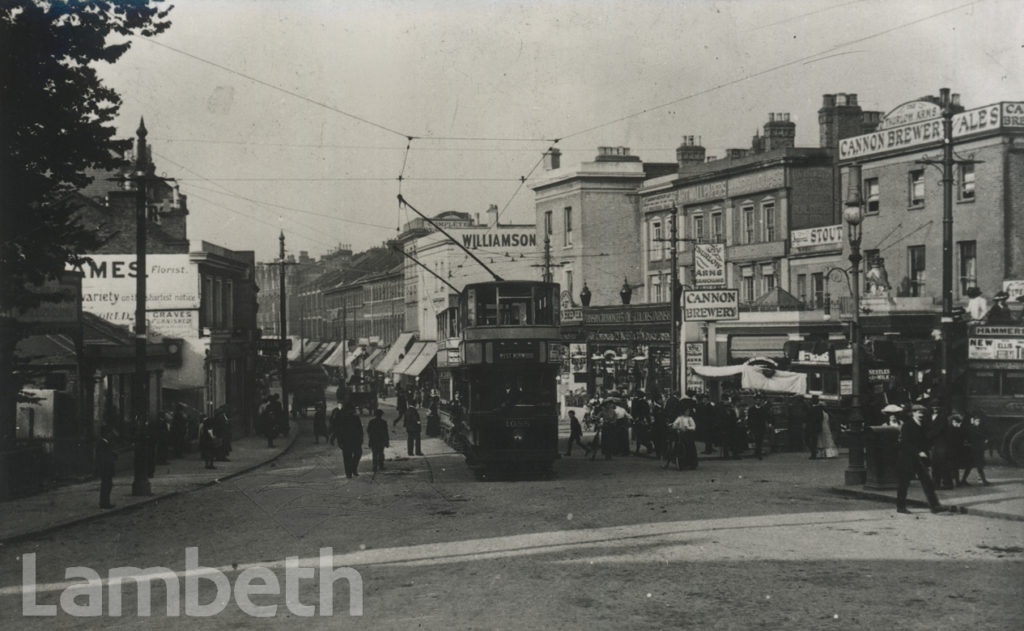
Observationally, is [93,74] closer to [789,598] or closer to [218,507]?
[218,507]

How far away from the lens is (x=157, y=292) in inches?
1570

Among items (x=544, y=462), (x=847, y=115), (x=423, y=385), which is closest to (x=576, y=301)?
(x=423, y=385)

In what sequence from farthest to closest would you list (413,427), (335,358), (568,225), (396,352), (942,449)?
(335,358)
(396,352)
(568,225)
(413,427)
(942,449)

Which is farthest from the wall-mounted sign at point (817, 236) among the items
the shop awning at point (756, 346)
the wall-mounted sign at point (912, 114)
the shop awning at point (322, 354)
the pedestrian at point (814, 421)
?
the shop awning at point (322, 354)

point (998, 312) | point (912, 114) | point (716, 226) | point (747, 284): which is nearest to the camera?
point (998, 312)

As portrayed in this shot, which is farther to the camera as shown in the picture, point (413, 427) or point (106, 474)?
point (413, 427)

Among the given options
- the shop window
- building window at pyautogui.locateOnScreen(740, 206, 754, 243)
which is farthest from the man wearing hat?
building window at pyautogui.locateOnScreen(740, 206, 754, 243)

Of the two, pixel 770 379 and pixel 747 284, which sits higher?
pixel 747 284

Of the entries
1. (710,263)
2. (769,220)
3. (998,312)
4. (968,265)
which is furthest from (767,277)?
(998,312)

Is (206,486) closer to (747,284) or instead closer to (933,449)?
(933,449)

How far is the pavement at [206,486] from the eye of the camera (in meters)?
16.2

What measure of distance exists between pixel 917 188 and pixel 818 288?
6.46 meters

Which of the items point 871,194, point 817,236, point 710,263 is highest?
point 871,194

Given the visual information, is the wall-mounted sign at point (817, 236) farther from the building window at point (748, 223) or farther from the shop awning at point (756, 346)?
the shop awning at point (756, 346)
